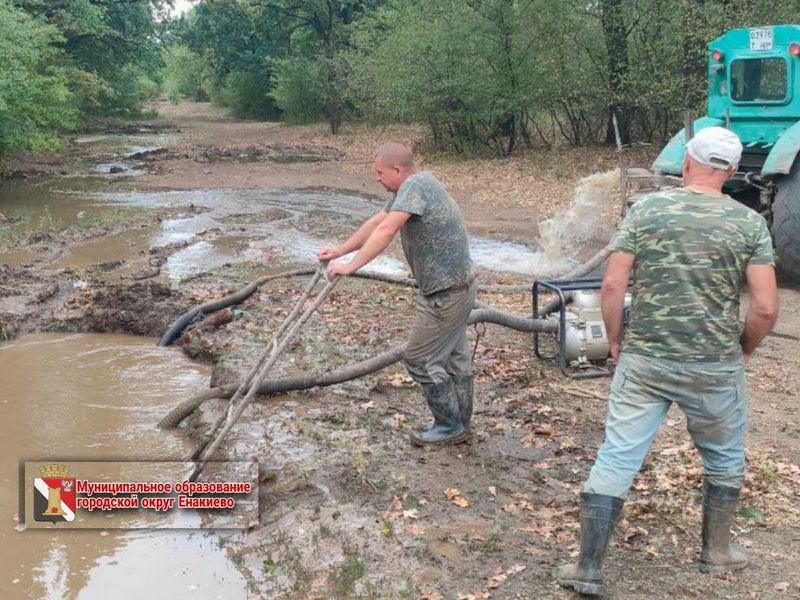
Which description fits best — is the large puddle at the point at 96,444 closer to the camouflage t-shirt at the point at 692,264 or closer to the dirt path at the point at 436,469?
the dirt path at the point at 436,469

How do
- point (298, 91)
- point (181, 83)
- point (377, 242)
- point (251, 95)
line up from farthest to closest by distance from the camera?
point (181, 83), point (251, 95), point (298, 91), point (377, 242)

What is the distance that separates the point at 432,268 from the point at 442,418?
1.00m

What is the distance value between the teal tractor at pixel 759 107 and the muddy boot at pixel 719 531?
6220 mm

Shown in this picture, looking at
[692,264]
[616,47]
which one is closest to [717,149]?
[692,264]

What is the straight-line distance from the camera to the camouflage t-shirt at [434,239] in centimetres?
509

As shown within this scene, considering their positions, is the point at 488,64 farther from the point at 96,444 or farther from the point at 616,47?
the point at 96,444

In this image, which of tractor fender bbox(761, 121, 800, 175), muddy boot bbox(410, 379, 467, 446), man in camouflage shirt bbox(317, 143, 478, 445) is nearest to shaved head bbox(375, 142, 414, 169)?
man in camouflage shirt bbox(317, 143, 478, 445)

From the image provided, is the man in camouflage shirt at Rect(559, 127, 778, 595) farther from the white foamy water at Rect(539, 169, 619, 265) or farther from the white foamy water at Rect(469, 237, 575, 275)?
Answer: the white foamy water at Rect(539, 169, 619, 265)

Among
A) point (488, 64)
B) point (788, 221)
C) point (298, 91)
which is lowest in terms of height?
point (788, 221)

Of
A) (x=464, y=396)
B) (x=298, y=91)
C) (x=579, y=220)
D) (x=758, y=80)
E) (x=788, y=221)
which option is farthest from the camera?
(x=298, y=91)

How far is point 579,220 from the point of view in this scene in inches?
536

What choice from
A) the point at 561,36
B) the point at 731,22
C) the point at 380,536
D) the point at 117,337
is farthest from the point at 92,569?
the point at 561,36

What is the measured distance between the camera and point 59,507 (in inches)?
198

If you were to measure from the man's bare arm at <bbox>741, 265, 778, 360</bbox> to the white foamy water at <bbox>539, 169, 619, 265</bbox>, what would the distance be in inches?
318
